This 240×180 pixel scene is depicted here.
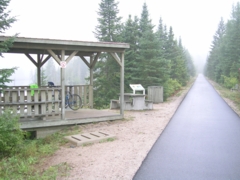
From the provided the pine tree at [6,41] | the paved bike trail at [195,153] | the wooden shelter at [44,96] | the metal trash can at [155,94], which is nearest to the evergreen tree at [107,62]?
the metal trash can at [155,94]

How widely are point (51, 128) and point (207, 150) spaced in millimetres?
4824

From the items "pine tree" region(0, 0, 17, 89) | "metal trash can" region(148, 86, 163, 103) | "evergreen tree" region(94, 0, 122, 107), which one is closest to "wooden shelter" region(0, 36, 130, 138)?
"pine tree" region(0, 0, 17, 89)

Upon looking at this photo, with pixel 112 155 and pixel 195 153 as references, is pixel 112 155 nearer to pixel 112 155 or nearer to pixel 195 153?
pixel 112 155

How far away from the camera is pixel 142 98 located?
41.9ft

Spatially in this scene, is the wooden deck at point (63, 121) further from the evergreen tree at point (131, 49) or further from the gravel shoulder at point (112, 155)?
A: the evergreen tree at point (131, 49)

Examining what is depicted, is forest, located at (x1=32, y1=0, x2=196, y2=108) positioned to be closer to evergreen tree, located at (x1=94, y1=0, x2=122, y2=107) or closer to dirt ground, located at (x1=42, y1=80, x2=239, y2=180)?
evergreen tree, located at (x1=94, y1=0, x2=122, y2=107)

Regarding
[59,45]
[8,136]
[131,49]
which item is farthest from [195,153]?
[131,49]

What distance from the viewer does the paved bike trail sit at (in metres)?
4.23

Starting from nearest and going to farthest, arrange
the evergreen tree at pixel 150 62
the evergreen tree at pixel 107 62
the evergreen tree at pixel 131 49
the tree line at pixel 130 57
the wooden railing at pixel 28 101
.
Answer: the wooden railing at pixel 28 101 < the evergreen tree at pixel 150 62 < the tree line at pixel 130 57 < the evergreen tree at pixel 131 49 < the evergreen tree at pixel 107 62

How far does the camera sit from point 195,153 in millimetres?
5461

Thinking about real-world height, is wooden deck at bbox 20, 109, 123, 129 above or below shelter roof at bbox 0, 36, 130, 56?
below

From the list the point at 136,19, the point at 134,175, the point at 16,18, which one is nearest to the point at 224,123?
the point at 134,175

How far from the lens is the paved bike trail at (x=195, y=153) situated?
423 cm

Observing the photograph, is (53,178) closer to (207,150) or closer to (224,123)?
(207,150)
